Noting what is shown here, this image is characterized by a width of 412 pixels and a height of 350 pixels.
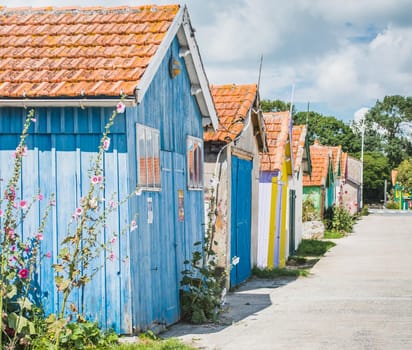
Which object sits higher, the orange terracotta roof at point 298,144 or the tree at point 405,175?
the orange terracotta roof at point 298,144

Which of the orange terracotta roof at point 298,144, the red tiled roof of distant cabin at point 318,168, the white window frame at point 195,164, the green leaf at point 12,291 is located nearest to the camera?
the green leaf at point 12,291

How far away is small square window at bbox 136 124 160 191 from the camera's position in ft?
30.9

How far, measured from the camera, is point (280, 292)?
15039mm

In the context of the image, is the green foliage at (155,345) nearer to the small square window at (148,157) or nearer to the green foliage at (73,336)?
the green foliage at (73,336)

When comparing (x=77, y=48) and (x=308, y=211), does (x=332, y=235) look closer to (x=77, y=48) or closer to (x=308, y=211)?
(x=308, y=211)

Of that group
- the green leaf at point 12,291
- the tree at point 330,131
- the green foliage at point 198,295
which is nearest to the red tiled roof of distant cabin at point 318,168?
the green foliage at point 198,295

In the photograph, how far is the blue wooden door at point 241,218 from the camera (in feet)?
50.5

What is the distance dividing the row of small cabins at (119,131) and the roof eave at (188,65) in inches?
0.7

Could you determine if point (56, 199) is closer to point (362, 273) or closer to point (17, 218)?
point (17, 218)

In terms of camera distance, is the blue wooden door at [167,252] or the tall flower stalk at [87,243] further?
the blue wooden door at [167,252]

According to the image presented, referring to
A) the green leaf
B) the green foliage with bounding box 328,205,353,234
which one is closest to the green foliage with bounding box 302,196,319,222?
the green foliage with bounding box 328,205,353,234

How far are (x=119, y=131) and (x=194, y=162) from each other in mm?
3442

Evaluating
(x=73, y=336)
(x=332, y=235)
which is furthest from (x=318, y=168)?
(x=73, y=336)

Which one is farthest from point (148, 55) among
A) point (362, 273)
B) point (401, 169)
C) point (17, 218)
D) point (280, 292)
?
point (401, 169)
